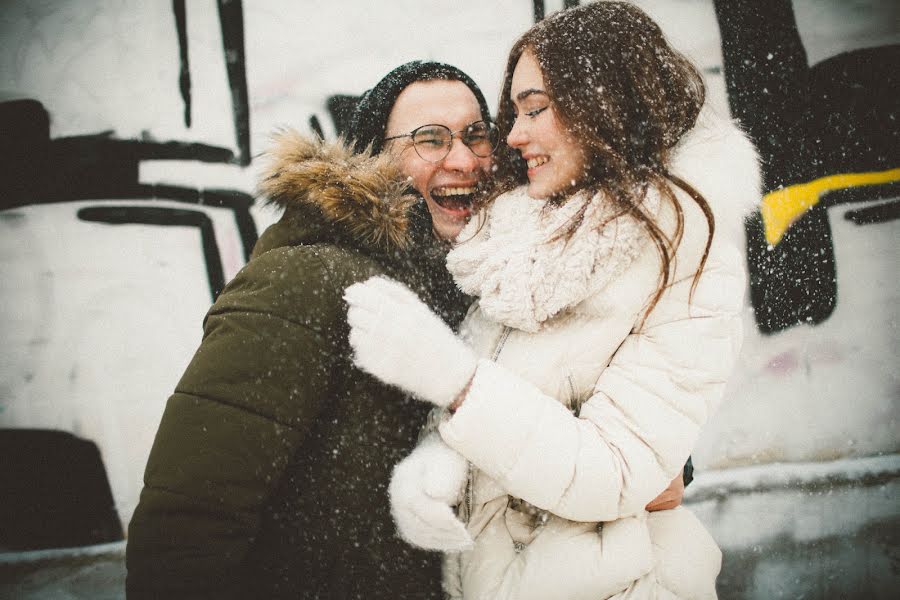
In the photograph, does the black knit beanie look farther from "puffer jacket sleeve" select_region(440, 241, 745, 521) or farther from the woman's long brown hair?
"puffer jacket sleeve" select_region(440, 241, 745, 521)

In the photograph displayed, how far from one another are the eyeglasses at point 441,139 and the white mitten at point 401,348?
72cm

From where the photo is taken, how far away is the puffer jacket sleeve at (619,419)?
916mm

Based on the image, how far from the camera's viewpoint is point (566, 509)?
0.95 metres

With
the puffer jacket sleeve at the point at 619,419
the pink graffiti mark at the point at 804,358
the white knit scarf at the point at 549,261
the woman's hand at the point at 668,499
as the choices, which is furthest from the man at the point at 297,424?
the pink graffiti mark at the point at 804,358

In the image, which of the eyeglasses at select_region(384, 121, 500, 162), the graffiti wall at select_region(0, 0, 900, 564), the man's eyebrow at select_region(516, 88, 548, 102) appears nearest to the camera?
the man's eyebrow at select_region(516, 88, 548, 102)

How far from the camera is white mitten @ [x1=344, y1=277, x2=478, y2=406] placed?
0.92m

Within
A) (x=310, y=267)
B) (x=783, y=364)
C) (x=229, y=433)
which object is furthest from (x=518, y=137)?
(x=783, y=364)

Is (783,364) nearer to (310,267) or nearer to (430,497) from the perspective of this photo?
(430,497)

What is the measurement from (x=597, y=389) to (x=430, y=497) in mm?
464

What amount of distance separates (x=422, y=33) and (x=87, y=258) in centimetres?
203

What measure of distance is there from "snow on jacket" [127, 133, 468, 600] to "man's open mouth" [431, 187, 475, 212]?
394 millimetres

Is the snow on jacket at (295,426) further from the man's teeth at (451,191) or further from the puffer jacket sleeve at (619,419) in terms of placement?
the man's teeth at (451,191)

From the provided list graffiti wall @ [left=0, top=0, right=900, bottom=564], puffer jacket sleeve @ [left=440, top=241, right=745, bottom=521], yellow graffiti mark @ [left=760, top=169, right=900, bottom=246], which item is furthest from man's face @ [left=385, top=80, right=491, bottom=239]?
yellow graffiti mark @ [left=760, top=169, right=900, bottom=246]

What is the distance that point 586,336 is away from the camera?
1.06 meters
